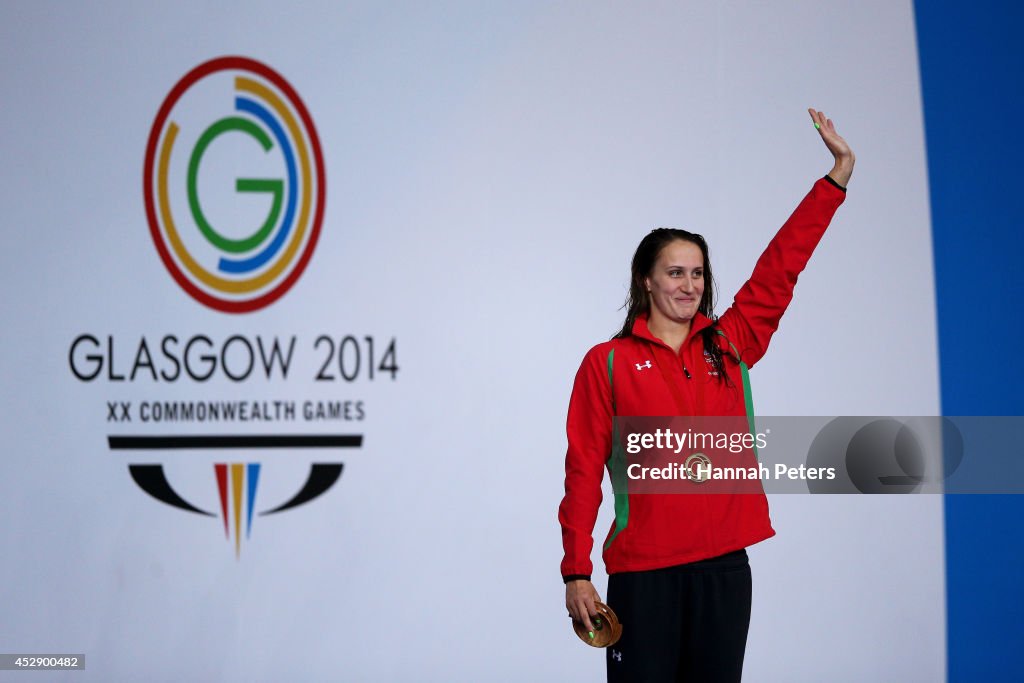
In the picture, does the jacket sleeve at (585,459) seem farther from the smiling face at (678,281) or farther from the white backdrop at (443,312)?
the white backdrop at (443,312)

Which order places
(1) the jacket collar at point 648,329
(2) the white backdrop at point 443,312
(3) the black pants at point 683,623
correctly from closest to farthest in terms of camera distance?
(3) the black pants at point 683,623 → (1) the jacket collar at point 648,329 → (2) the white backdrop at point 443,312

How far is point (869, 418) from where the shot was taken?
3.61 m

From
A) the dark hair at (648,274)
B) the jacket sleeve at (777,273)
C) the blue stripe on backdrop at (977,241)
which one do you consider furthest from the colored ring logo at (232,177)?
the blue stripe on backdrop at (977,241)

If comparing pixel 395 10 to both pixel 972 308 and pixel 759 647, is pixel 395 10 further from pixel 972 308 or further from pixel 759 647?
pixel 759 647

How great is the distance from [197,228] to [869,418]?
2.42 meters

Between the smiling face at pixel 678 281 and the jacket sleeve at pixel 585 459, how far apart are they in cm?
17

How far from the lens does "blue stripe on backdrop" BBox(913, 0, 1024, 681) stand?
3625 mm

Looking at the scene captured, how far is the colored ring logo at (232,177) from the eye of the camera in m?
3.62

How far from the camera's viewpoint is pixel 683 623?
2102 millimetres

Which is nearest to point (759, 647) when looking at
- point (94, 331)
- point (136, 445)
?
point (136, 445)

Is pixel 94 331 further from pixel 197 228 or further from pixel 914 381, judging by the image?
pixel 914 381

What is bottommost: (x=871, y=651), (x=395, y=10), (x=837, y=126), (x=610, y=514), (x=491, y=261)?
(x=871, y=651)

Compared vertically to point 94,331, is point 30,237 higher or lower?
higher

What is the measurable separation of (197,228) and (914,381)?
101 inches
